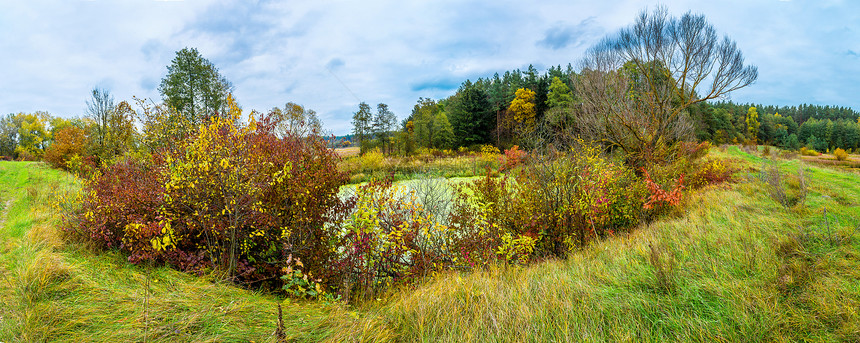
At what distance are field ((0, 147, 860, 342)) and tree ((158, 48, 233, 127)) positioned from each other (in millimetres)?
23805

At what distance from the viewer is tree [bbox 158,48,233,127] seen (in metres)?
23.6

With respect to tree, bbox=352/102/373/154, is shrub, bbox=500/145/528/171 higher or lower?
lower

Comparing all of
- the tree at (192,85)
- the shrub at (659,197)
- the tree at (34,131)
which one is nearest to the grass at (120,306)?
the shrub at (659,197)

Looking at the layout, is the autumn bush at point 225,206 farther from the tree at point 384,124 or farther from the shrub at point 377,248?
the tree at point 384,124

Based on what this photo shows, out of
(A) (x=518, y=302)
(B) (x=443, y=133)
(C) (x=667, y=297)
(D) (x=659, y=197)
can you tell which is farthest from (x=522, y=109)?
(A) (x=518, y=302)

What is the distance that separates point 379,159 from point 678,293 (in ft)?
69.3

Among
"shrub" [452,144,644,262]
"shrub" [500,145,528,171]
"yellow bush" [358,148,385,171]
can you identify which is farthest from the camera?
"yellow bush" [358,148,385,171]

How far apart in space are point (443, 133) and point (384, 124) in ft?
28.0

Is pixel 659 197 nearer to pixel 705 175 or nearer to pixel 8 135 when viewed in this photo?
pixel 705 175

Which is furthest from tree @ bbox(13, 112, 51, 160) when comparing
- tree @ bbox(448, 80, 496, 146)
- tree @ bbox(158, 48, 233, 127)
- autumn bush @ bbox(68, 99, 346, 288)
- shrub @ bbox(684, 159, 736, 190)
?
shrub @ bbox(684, 159, 736, 190)

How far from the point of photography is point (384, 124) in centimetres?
4319

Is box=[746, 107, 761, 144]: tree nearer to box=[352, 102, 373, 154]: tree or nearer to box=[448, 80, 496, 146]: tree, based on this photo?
box=[448, 80, 496, 146]: tree

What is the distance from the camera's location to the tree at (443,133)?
3909 centimetres

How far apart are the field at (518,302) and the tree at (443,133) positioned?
3517cm
